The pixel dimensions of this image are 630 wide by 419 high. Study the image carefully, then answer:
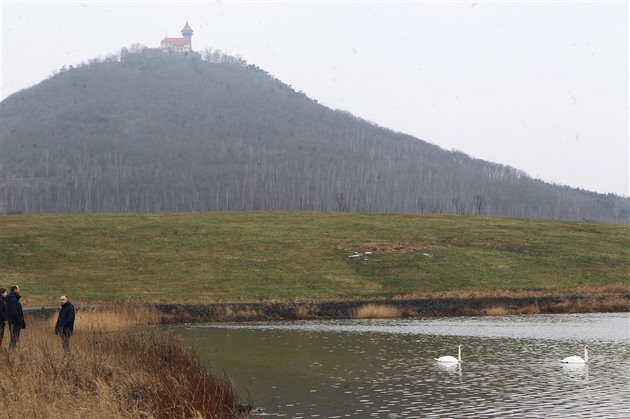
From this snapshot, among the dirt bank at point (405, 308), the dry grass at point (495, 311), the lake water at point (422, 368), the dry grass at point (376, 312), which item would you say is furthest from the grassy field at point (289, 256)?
the lake water at point (422, 368)

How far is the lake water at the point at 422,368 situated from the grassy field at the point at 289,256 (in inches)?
668

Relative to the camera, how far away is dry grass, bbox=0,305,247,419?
2056 cm

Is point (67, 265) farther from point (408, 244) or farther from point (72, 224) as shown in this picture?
point (408, 244)

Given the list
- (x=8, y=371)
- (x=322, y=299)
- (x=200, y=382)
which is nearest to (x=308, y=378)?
(x=200, y=382)

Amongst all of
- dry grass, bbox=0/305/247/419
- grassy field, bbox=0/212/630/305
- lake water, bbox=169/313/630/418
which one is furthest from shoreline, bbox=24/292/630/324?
dry grass, bbox=0/305/247/419

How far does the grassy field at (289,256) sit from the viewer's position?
7400 cm

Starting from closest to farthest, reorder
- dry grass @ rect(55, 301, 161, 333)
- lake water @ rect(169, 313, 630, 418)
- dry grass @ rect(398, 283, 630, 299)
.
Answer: lake water @ rect(169, 313, 630, 418)
dry grass @ rect(55, 301, 161, 333)
dry grass @ rect(398, 283, 630, 299)

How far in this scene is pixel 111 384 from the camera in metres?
24.7

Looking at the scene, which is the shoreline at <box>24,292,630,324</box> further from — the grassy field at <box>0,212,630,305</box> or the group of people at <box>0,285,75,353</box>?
the group of people at <box>0,285,75,353</box>

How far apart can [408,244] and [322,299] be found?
26.2 meters

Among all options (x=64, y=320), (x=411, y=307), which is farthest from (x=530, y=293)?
(x=64, y=320)

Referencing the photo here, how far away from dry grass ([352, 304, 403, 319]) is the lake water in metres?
4.95

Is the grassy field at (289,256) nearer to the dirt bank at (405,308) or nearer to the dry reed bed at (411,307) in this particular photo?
the dry reed bed at (411,307)

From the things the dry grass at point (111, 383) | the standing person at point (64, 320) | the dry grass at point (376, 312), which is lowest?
the dry grass at point (376, 312)
